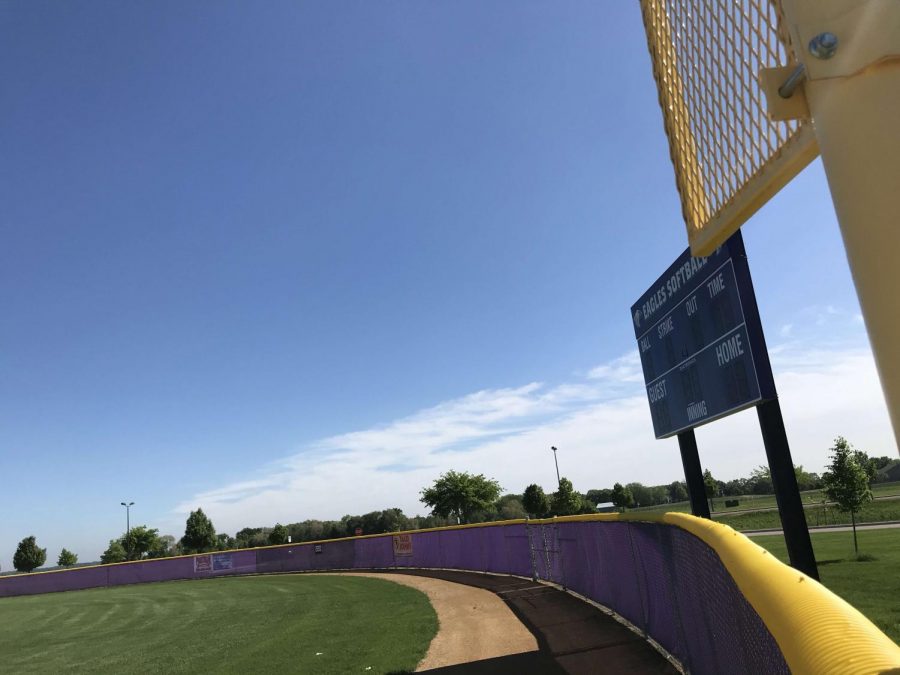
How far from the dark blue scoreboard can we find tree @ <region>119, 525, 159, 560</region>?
67.4 m

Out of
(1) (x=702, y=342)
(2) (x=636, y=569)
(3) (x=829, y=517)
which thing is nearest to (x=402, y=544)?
(1) (x=702, y=342)

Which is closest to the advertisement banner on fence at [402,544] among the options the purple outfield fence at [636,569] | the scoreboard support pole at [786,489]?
the purple outfield fence at [636,569]

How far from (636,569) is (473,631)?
13.8 feet

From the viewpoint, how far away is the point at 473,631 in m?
11.6

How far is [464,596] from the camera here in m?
16.6

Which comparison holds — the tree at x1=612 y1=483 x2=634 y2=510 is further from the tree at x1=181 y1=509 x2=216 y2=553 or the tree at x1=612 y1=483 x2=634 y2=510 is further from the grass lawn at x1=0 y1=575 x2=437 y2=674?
the grass lawn at x1=0 y1=575 x2=437 y2=674

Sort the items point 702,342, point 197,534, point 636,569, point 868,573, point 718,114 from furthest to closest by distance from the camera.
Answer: point 197,534, point 868,573, point 702,342, point 636,569, point 718,114

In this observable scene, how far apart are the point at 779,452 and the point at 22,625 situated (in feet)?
78.7

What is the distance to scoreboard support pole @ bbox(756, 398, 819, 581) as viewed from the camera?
9375 mm

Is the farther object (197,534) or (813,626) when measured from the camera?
(197,534)

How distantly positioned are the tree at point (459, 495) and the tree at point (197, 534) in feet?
80.6

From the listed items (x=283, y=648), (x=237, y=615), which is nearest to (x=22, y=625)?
(x=237, y=615)

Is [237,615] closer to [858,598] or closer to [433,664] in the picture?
[433,664]

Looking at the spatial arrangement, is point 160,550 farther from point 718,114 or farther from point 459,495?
point 718,114
